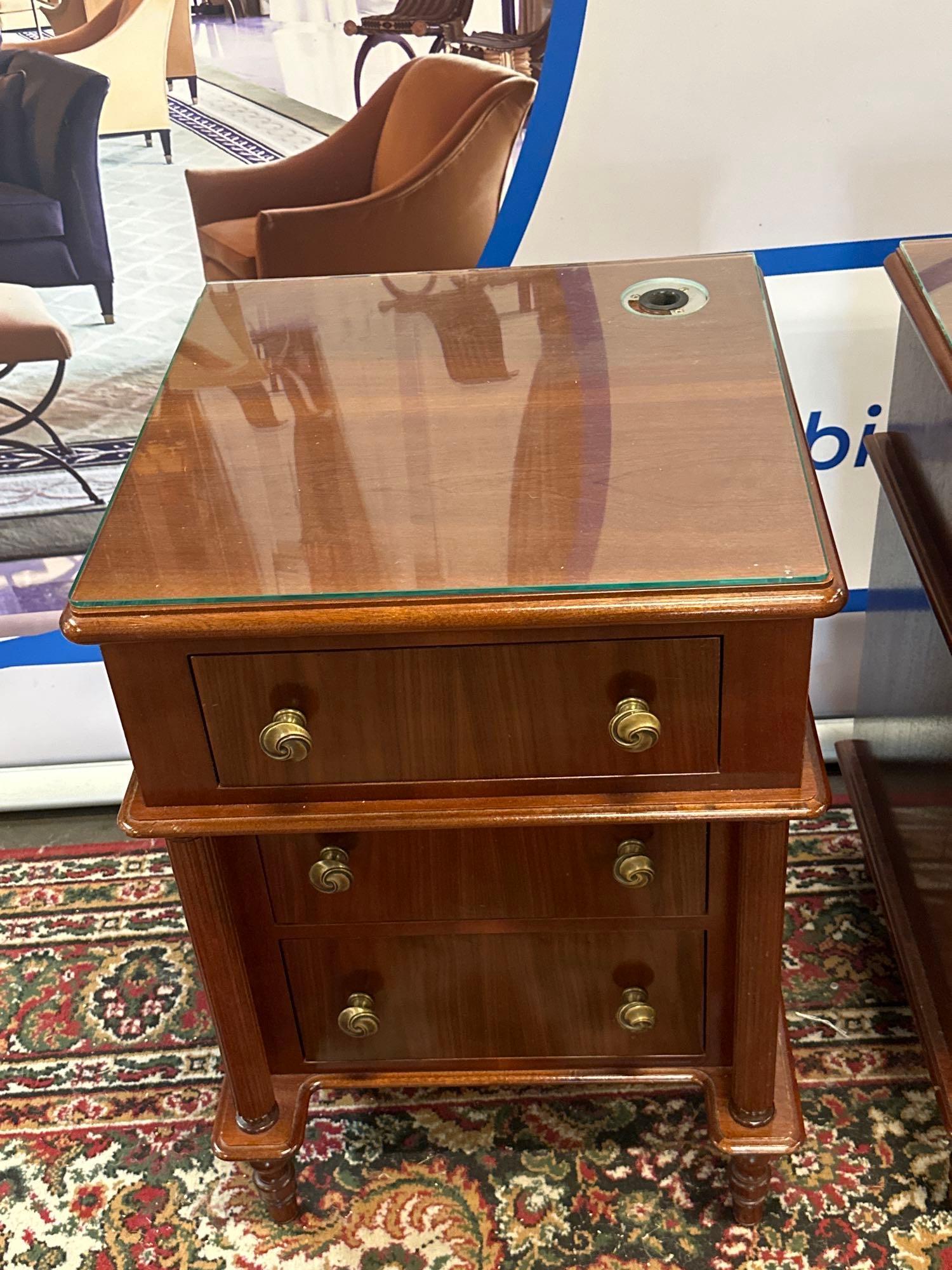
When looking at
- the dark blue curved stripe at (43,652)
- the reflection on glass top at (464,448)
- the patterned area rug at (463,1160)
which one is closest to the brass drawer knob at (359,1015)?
the patterned area rug at (463,1160)

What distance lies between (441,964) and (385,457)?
0.47m

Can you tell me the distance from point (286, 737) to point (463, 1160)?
67 centimetres

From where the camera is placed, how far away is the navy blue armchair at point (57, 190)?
132cm

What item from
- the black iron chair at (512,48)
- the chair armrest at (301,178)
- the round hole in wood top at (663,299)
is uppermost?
the black iron chair at (512,48)

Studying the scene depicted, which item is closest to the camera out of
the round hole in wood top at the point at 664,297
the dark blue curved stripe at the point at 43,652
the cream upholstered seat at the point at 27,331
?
the round hole in wood top at the point at 664,297

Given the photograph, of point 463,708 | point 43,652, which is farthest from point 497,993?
point 43,652

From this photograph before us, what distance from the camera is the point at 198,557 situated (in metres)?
0.87

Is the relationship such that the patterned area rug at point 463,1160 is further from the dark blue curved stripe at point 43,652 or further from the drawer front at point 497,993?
the dark blue curved stripe at point 43,652

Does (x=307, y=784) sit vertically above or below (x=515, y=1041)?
above

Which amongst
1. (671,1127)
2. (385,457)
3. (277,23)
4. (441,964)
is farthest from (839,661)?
(277,23)

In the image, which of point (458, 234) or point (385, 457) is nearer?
point (385, 457)

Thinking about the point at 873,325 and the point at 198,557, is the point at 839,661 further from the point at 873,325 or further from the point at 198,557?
the point at 198,557

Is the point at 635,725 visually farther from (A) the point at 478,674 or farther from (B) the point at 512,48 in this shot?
(B) the point at 512,48

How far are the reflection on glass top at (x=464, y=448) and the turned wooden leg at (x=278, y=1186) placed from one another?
2.14 feet
